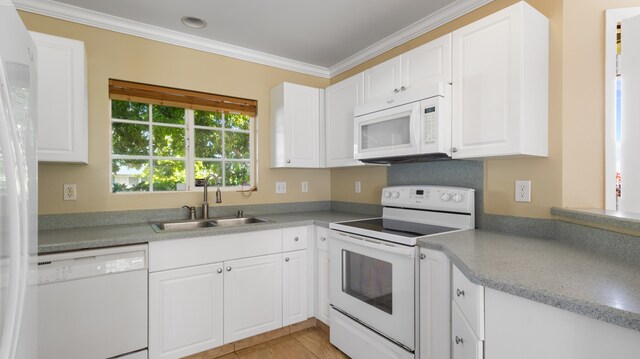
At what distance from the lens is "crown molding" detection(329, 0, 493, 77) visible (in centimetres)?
209

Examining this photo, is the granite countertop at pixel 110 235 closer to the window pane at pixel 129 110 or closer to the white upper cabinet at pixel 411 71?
the window pane at pixel 129 110

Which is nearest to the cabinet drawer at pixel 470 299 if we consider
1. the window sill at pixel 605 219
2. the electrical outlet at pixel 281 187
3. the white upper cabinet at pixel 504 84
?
the window sill at pixel 605 219

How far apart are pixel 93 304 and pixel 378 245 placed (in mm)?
1631

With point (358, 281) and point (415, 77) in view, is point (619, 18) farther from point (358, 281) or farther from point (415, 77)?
point (358, 281)

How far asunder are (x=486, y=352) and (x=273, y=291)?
1.59m

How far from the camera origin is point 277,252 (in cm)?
238

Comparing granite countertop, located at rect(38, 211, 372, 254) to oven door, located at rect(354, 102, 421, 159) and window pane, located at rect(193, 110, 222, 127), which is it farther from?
window pane, located at rect(193, 110, 222, 127)

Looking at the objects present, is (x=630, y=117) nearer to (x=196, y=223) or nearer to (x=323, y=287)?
(x=323, y=287)

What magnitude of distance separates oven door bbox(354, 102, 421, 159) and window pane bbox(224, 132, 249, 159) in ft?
3.71

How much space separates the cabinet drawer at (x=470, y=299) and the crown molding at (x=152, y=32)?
2.44 m

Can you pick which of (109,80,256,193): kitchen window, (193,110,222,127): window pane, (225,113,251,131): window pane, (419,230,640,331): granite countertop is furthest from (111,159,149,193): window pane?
(419,230,640,331): granite countertop

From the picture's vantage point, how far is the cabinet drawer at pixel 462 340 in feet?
3.80

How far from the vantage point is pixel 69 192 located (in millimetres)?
2162

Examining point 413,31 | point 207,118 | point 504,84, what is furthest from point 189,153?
point 504,84
